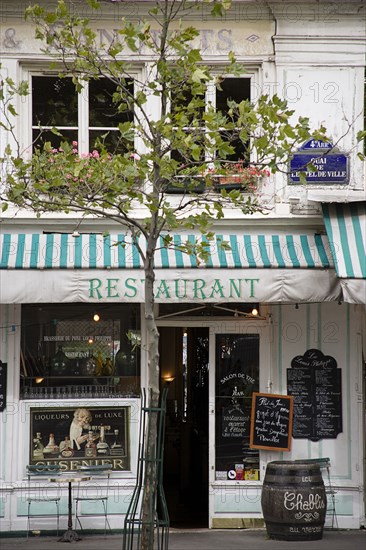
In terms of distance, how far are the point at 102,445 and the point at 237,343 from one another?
2190mm

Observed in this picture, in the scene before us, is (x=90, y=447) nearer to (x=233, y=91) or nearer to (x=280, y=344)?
(x=280, y=344)

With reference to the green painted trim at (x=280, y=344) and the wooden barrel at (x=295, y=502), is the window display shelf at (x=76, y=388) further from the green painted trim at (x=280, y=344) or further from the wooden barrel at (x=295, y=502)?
the wooden barrel at (x=295, y=502)

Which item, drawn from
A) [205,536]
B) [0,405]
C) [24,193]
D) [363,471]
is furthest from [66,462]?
[24,193]

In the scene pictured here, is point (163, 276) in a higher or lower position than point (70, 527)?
higher

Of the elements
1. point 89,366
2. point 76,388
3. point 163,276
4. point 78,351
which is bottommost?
point 76,388

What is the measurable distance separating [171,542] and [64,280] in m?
3.41

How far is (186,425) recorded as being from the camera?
17.5 m

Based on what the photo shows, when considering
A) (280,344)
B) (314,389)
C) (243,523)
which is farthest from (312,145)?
(243,523)

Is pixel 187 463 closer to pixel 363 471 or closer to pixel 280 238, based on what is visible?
pixel 363 471

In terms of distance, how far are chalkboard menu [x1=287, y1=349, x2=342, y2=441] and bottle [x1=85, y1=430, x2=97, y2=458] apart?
8.48 feet

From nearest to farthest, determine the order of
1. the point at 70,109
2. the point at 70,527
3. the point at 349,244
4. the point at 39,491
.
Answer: the point at 349,244, the point at 70,527, the point at 39,491, the point at 70,109

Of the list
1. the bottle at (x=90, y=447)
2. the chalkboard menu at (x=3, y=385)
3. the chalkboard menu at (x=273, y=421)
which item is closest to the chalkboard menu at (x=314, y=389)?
the chalkboard menu at (x=273, y=421)

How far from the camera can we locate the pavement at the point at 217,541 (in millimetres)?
12336

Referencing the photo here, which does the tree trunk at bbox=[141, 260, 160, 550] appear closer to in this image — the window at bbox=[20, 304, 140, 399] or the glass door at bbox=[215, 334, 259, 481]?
the window at bbox=[20, 304, 140, 399]
